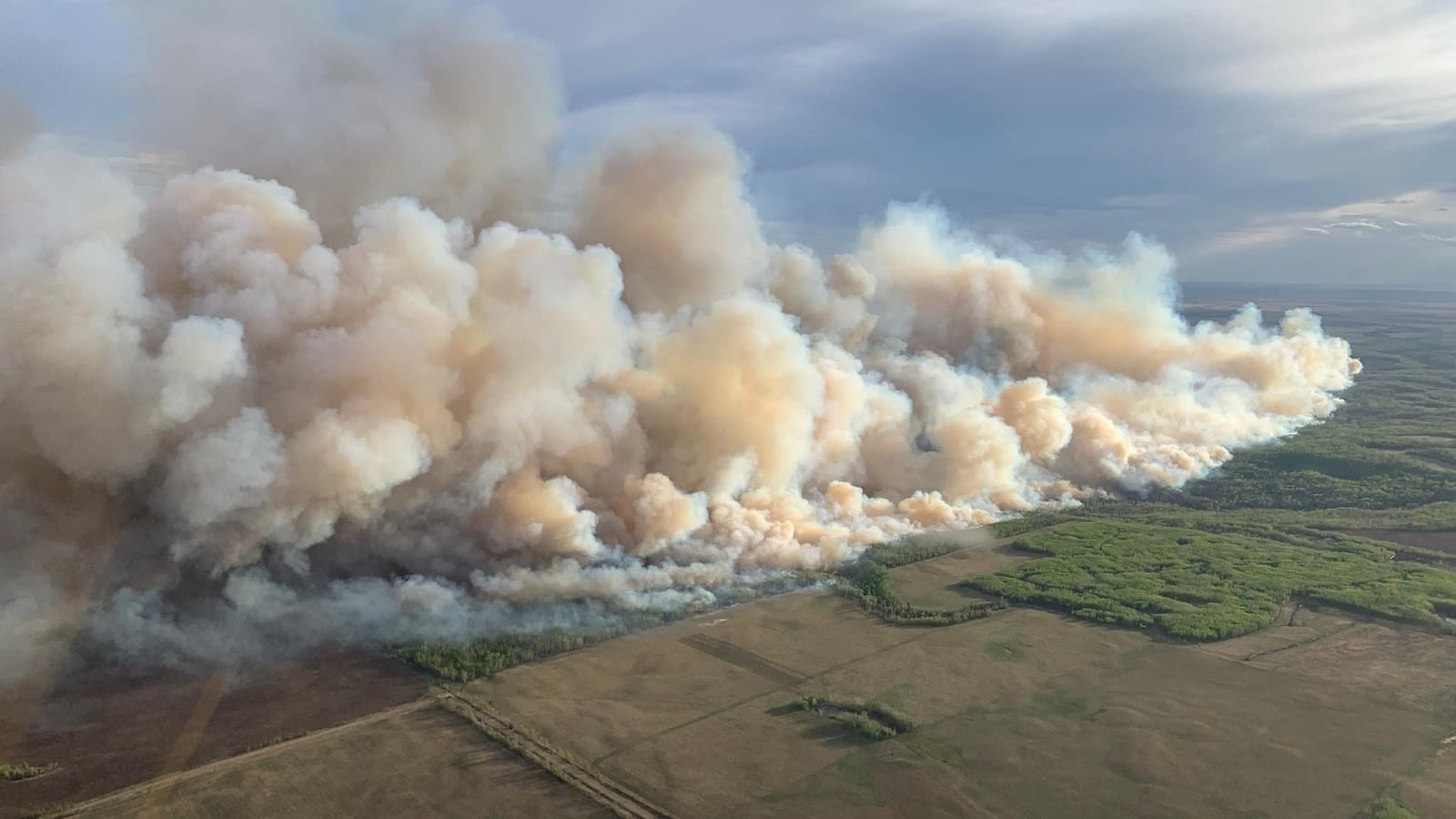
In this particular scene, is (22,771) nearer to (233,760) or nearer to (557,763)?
(233,760)

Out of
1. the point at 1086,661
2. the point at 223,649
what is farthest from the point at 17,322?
the point at 1086,661

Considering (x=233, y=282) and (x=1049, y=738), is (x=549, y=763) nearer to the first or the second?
(x=1049, y=738)

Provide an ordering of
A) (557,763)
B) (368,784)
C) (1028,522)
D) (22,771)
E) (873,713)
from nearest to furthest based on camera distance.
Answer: (368,784), (22,771), (557,763), (873,713), (1028,522)

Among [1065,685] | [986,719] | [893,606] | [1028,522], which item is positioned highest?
[893,606]

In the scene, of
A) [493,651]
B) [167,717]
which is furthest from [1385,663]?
[167,717]

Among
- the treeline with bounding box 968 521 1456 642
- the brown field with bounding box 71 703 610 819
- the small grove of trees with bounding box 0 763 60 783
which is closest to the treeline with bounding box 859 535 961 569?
the treeline with bounding box 968 521 1456 642
